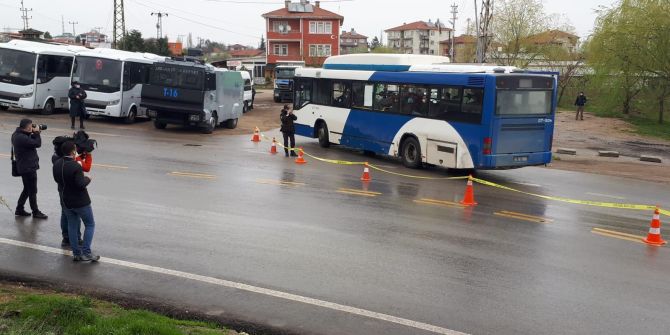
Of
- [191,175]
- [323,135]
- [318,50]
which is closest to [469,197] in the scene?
[191,175]

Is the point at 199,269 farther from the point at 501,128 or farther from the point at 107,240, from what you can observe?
the point at 501,128

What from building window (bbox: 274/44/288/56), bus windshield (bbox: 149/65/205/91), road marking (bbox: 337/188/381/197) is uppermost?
building window (bbox: 274/44/288/56)

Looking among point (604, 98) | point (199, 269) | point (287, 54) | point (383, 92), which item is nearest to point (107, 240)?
point (199, 269)

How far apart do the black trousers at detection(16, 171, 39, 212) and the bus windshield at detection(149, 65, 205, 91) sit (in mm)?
15243

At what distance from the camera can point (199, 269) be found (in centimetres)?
848

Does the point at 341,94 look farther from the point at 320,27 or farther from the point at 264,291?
the point at 320,27

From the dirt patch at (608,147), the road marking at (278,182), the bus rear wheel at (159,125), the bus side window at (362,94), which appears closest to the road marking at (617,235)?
the road marking at (278,182)

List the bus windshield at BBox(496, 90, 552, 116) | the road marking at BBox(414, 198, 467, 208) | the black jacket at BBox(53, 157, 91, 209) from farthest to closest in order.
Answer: the bus windshield at BBox(496, 90, 552, 116) < the road marking at BBox(414, 198, 467, 208) < the black jacket at BBox(53, 157, 91, 209)

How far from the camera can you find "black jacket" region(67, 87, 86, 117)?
2481 centimetres

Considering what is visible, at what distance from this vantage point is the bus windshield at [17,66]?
2795 centimetres

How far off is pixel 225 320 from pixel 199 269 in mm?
1778

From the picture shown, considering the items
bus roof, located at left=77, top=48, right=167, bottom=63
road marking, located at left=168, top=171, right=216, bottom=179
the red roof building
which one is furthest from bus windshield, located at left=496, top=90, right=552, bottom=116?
the red roof building

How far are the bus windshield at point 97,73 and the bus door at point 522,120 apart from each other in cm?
1709

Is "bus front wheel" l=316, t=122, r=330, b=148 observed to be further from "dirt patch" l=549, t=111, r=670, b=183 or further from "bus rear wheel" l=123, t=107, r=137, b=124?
"bus rear wheel" l=123, t=107, r=137, b=124
